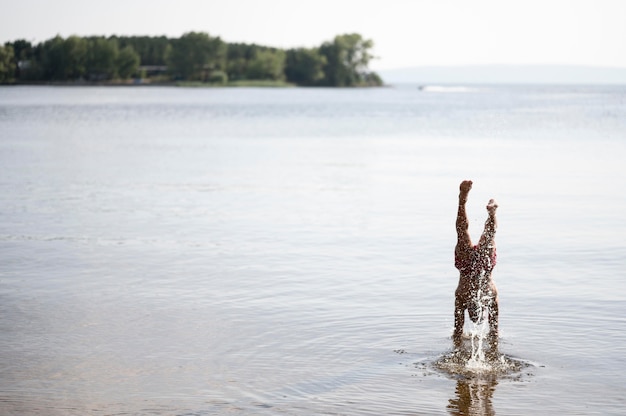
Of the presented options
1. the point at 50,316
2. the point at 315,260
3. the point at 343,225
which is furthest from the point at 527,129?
the point at 50,316

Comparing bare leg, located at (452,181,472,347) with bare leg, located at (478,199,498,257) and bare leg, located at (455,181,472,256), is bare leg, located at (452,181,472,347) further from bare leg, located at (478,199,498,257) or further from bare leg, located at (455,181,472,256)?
bare leg, located at (478,199,498,257)

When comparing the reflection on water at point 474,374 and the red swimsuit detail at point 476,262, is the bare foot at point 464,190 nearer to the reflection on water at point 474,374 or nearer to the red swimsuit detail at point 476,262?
the red swimsuit detail at point 476,262

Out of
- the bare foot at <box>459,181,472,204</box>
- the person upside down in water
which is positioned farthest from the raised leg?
the bare foot at <box>459,181,472,204</box>

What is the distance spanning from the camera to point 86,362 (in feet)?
33.6

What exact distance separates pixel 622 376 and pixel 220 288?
6.25 meters

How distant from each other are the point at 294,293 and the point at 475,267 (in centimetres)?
412

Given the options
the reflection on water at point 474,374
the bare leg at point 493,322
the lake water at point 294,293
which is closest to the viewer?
the reflection on water at point 474,374

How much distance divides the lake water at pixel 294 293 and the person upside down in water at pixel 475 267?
590 mm

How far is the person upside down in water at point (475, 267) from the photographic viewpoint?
383 inches

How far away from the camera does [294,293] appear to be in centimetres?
1354

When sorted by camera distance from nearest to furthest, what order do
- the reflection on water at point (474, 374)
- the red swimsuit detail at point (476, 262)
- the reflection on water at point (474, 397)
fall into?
the reflection on water at point (474, 397)
the reflection on water at point (474, 374)
the red swimsuit detail at point (476, 262)

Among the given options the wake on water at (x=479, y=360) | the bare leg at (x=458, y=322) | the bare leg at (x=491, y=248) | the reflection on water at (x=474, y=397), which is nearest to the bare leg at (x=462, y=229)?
the bare leg at (x=491, y=248)

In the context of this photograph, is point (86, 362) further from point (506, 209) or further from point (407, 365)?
point (506, 209)

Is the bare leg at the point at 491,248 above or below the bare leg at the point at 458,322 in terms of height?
above
